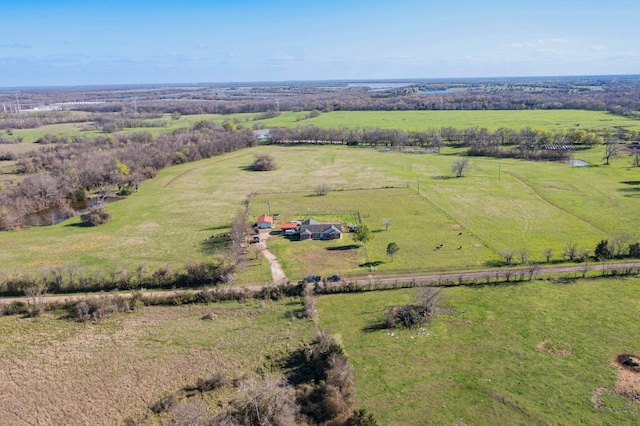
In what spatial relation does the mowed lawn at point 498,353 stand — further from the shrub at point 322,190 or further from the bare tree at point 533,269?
the shrub at point 322,190

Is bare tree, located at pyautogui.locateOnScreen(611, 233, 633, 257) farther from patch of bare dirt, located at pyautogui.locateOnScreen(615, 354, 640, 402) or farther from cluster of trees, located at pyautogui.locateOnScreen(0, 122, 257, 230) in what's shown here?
cluster of trees, located at pyautogui.locateOnScreen(0, 122, 257, 230)

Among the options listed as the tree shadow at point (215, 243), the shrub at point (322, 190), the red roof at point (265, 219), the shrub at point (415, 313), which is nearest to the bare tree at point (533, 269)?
the shrub at point (415, 313)

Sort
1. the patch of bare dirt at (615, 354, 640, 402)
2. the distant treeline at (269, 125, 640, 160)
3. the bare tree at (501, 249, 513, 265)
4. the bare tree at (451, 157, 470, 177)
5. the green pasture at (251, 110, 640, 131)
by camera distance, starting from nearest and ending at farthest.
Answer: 1. the patch of bare dirt at (615, 354, 640, 402)
2. the bare tree at (501, 249, 513, 265)
3. the bare tree at (451, 157, 470, 177)
4. the distant treeline at (269, 125, 640, 160)
5. the green pasture at (251, 110, 640, 131)

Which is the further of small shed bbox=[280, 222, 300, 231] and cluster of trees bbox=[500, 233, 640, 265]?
small shed bbox=[280, 222, 300, 231]

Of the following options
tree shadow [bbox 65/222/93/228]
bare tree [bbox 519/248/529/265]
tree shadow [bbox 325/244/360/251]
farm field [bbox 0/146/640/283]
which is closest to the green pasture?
farm field [bbox 0/146/640/283]

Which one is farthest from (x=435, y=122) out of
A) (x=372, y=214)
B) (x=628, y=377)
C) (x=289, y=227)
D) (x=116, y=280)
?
(x=628, y=377)

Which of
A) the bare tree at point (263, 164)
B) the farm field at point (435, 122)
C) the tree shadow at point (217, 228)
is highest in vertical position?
the farm field at point (435, 122)
